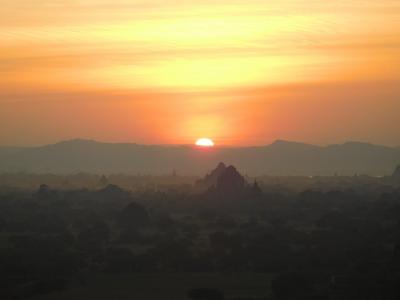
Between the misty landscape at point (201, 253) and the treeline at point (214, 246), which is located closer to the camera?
the misty landscape at point (201, 253)

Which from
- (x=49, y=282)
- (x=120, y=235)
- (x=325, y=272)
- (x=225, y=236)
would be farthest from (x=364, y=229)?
(x=49, y=282)

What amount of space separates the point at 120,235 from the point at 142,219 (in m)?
10.3

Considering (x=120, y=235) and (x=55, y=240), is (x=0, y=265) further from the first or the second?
(x=120, y=235)

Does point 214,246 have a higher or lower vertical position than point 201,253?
higher

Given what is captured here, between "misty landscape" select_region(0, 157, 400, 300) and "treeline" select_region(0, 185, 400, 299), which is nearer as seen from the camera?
"misty landscape" select_region(0, 157, 400, 300)

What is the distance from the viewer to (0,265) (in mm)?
42688

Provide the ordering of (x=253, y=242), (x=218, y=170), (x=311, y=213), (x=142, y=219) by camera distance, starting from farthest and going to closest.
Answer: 1. (x=218, y=170)
2. (x=311, y=213)
3. (x=142, y=219)
4. (x=253, y=242)

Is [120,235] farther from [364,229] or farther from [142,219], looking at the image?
[364,229]

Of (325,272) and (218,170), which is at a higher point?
(218,170)

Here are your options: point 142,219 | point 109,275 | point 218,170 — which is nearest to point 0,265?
point 109,275

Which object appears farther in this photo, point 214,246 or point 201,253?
point 214,246

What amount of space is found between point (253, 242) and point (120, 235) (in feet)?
33.8

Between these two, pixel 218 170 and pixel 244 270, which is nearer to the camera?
pixel 244 270

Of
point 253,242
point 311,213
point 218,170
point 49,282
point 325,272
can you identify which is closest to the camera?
point 49,282
